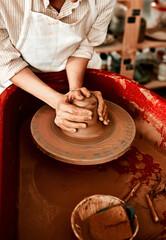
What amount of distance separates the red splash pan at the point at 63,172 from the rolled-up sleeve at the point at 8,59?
9cm

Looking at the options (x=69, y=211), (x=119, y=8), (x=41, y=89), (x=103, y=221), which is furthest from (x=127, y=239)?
(x=119, y=8)

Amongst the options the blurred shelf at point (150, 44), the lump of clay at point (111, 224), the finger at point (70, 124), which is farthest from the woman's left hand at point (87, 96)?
the blurred shelf at point (150, 44)

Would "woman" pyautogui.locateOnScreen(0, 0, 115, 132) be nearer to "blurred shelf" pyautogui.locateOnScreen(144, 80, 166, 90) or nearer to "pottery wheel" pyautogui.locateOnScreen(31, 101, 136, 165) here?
"pottery wheel" pyautogui.locateOnScreen(31, 101, 136, 165)

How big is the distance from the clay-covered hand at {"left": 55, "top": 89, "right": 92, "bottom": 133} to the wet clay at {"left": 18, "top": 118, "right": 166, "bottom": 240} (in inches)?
7.9

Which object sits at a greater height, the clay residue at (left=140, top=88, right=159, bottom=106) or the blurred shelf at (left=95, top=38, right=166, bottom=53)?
the clay residue at (left=140, top=88, right=159, bottom=106)

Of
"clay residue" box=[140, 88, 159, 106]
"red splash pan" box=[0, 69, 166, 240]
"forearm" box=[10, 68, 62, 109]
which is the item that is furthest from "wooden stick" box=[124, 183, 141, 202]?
"forearm" box=[10, 68, 62, 109]

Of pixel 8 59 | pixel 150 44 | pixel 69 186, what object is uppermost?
pixel 8 59

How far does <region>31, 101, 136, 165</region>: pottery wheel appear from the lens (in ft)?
3.73

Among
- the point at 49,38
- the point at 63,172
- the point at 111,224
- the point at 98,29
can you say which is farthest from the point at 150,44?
the point at 111,224

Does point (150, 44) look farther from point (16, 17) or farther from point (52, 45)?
point (16, 17)

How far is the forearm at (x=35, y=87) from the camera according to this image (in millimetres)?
1302

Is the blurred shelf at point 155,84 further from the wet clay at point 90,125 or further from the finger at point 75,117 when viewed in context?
the finger at point 75,117

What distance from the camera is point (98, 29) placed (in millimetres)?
1619

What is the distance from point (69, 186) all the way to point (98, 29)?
3.27ft
